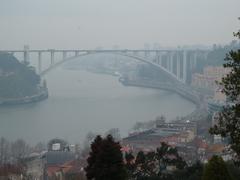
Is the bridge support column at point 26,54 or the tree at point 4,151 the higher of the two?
the bridge support column at point 26,54

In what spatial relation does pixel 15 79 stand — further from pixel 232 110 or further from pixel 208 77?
pixel 232 110

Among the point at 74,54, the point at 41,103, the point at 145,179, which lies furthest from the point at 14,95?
the point at 145,179

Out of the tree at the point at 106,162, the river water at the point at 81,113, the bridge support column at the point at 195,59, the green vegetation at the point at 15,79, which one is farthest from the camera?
the bridge support column at the point at 195,59

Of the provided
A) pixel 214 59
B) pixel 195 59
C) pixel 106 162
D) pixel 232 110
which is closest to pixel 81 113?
pixel 106 162

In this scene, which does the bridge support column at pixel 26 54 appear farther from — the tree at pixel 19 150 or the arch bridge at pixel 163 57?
the tree at pixel 19 150

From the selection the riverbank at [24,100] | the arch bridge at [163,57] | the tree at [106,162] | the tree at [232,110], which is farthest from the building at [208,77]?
the tree at [232,110]

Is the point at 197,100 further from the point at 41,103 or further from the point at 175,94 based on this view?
the point at 41,103
